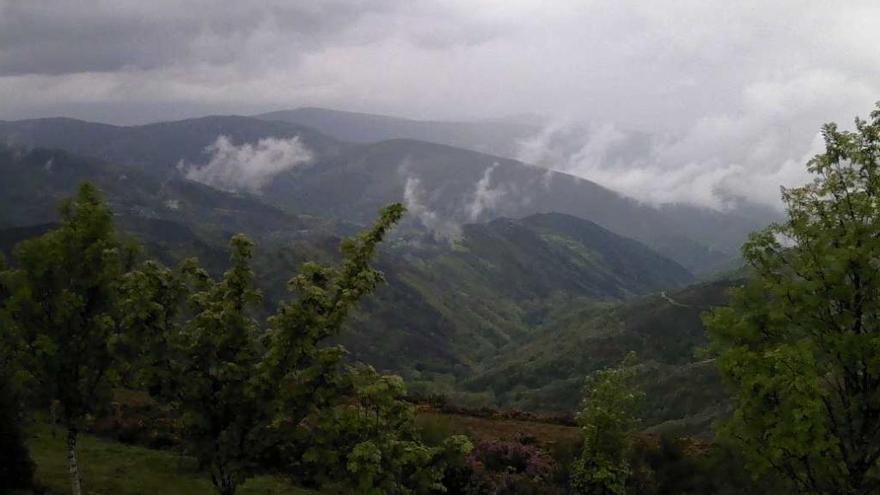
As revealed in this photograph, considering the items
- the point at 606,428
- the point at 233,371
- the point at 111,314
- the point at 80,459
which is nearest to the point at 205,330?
the point at 233,371

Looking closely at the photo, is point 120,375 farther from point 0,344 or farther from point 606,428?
point 606,428

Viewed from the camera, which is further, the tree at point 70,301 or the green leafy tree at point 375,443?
the tree at point 70,301

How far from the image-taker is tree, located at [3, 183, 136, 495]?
21.0 meters

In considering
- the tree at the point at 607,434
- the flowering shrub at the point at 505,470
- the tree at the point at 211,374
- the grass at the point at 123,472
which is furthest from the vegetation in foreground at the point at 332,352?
the flowering shrub at the point at 505,470

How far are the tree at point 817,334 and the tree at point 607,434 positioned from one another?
10575mm

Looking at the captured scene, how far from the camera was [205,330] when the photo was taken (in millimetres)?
15703

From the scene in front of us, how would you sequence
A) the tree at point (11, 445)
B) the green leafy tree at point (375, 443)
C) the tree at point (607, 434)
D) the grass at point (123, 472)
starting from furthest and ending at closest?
the tree at point (607, 434)
the grass at point (123, 472)
the tree at point (11, 445)
the green leafy tree at point (375, 443)

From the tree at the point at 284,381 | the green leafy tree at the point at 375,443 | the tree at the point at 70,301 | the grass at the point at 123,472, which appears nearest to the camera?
the green leafy tree at the point at 375,443

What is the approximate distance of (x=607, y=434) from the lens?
3034cm

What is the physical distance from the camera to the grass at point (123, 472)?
29438 mm

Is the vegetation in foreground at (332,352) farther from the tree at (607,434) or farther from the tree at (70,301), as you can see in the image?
the tree at (607,434)

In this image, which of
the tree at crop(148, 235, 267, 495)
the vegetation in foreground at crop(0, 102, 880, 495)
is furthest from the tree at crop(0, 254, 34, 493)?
the tree at crop(148, 235, 267, 495)

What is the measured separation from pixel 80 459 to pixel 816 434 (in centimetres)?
3362

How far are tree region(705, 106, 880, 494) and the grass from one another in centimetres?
2260
